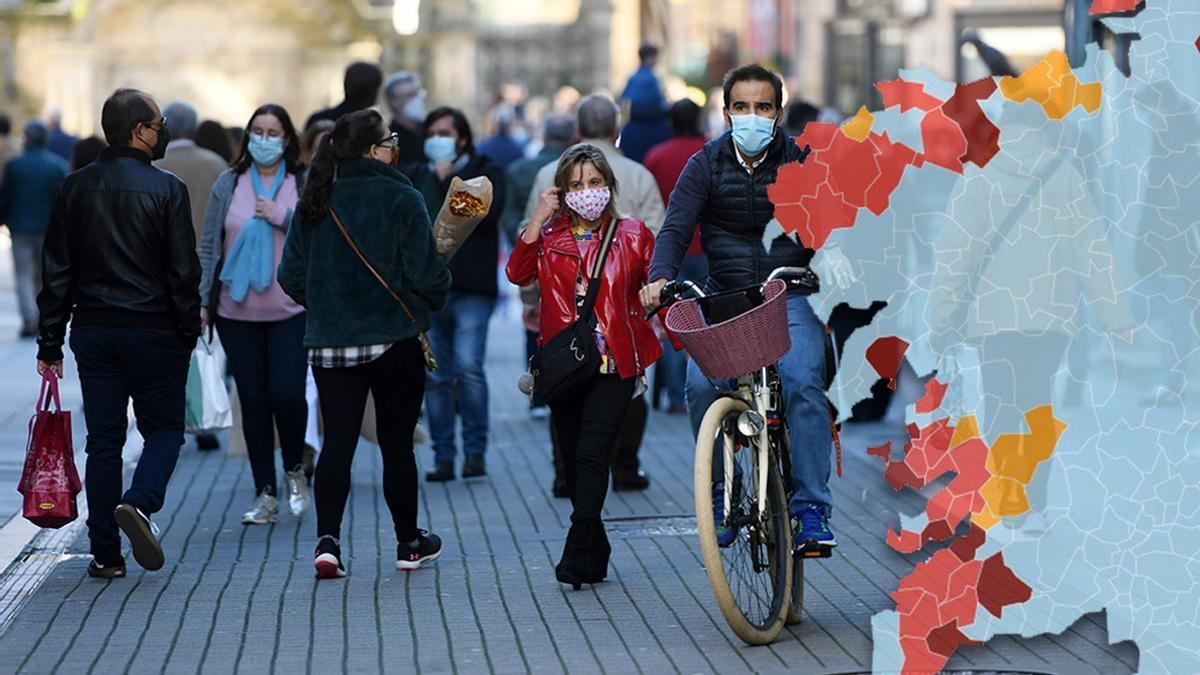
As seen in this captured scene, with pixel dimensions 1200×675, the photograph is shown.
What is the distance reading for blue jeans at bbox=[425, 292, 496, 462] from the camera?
1206 cm

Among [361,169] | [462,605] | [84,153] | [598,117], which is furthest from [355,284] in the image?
[84,153]

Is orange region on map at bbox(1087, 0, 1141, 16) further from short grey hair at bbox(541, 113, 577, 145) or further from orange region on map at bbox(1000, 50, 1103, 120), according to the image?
short grey hair at bbox(541, 113, 577, 145)

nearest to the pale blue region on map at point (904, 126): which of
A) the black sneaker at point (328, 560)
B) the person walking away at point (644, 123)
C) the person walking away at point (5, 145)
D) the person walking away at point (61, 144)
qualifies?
the black sneaker at point (328, 560)

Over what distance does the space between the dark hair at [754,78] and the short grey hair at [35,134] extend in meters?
14.0

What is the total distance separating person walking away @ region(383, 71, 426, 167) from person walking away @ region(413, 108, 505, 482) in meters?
0.29

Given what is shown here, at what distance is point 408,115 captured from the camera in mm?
13258

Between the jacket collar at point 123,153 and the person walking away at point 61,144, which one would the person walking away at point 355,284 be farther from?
the person walking away at point 61,144

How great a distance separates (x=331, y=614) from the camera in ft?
26.3

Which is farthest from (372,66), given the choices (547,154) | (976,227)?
(976,227)

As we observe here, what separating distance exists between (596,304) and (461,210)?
28.9 inches

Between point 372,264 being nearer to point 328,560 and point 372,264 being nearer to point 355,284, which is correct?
point 355,284

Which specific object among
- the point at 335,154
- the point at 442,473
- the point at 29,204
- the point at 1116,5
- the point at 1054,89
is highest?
the point at 1116,5

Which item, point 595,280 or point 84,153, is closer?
point 595,280

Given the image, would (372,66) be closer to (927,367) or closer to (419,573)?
(419,573)
